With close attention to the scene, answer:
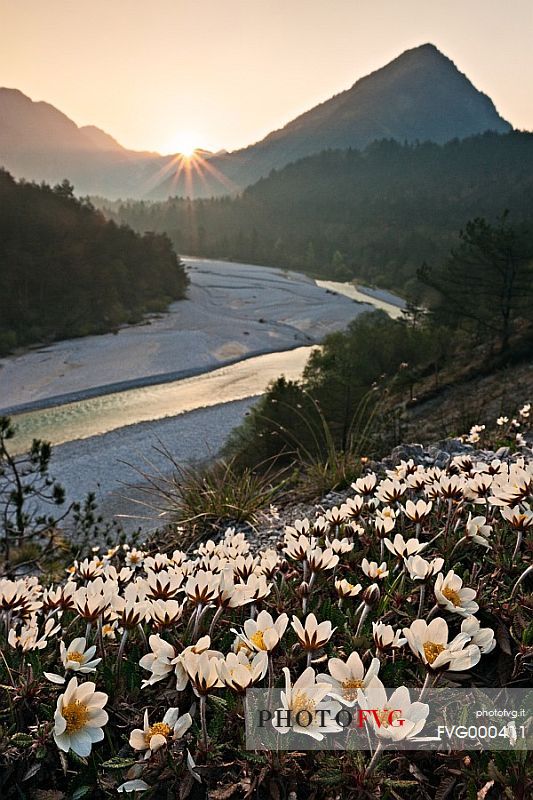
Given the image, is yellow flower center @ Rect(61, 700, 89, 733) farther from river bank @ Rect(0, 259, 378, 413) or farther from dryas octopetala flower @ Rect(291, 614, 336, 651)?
river bank @ Rect(0, 259, 378, 413)

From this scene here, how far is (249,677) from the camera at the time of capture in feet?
2.69

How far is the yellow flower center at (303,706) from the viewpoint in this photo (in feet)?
2.61

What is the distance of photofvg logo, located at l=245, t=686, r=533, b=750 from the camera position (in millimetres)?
765

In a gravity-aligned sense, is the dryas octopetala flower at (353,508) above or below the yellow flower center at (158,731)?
above

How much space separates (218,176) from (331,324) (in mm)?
168359

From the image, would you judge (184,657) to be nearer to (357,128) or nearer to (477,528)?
(477,528)

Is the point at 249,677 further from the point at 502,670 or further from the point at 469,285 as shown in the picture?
A: the point at 469,285

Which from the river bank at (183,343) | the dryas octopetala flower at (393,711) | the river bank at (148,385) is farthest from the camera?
the river bank at (183,343)

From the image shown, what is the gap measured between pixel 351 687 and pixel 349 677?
0.06 ft

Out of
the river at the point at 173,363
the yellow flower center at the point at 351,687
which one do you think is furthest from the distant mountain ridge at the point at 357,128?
the yellow flower center at the point at 351,687

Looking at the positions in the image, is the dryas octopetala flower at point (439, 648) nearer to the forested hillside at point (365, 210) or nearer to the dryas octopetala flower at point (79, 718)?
the dryas octopetala flower at point (79, 718)

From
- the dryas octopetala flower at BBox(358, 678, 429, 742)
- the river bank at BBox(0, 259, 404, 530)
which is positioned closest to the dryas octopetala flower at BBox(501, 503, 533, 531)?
the dryas octopetala flower at BBox(358, 678, 429, 742)

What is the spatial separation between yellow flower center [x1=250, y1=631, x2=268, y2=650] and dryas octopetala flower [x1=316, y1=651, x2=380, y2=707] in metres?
0.12

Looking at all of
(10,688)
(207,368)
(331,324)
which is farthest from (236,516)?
(331,324)
